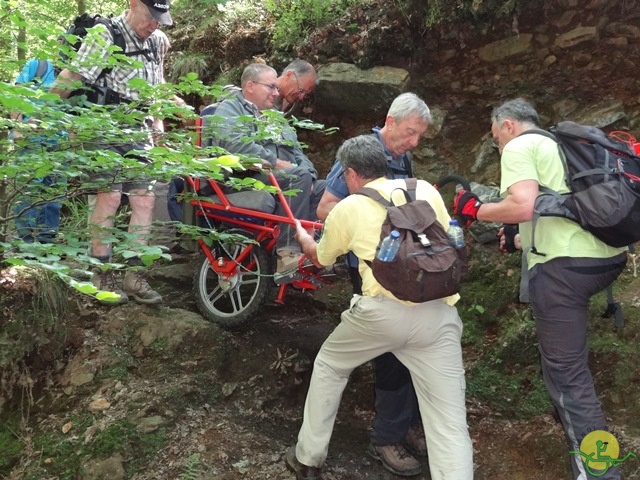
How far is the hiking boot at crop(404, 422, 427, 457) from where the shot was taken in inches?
151

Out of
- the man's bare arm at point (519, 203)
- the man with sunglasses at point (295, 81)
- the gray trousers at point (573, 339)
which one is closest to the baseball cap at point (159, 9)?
the man with sunglasses at point (295, 81)

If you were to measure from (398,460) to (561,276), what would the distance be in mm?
1612

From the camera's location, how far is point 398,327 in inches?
116

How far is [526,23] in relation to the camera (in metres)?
6.42

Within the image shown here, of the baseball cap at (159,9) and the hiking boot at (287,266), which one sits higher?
the baseball cap at (159,9)

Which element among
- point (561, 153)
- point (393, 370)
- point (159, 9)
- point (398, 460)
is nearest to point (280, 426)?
point (398, 460)

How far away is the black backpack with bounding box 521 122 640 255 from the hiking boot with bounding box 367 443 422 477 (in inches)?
63.2

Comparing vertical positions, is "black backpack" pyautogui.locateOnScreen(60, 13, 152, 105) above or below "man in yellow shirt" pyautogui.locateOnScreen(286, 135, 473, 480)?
above

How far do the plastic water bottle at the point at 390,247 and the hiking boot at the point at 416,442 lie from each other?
5.64ft

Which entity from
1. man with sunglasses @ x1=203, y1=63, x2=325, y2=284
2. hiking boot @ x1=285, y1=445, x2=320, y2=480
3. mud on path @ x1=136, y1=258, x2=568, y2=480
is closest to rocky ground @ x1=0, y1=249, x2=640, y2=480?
mud on path @ x1=136, y1=258, x2=568, y2=480

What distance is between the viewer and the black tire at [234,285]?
184 inches

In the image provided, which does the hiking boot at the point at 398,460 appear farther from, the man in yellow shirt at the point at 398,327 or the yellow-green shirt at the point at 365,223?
the yellow-green shirt at the point at 365,223

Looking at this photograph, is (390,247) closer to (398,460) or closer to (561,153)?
(561,153)
